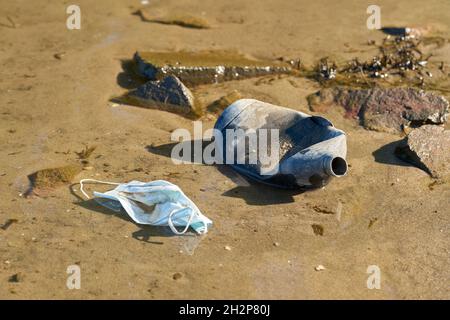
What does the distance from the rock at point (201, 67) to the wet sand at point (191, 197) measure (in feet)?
0.31

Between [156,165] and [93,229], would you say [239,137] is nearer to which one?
[156,165]

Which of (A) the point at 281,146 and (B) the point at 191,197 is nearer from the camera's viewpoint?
(B) the point at 191,197

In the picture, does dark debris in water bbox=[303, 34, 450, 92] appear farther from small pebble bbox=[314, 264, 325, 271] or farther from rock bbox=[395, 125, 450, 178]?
small pebble bbox=[314, 264, 325, 271]

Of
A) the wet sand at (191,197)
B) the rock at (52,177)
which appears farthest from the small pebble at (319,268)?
the rock at (52,177)

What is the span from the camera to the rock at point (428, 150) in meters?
5.35

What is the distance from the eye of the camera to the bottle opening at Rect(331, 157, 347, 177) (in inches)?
191

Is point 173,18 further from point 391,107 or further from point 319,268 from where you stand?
point 319,268

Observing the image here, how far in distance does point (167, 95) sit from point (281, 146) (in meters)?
1.25

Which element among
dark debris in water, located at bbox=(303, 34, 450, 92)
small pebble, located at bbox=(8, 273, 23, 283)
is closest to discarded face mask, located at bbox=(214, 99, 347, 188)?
dark debris in water, located at bbox=(303, 34, 450, 92)

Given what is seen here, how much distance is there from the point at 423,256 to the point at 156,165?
1.97 metres

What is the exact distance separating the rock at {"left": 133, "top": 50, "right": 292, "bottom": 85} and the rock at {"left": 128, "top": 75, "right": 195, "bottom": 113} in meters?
0.36

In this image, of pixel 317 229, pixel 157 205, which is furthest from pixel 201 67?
pixel 317 229

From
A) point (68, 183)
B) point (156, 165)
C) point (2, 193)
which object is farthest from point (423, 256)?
point (2, 193)

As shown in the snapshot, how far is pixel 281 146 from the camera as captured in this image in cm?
533
